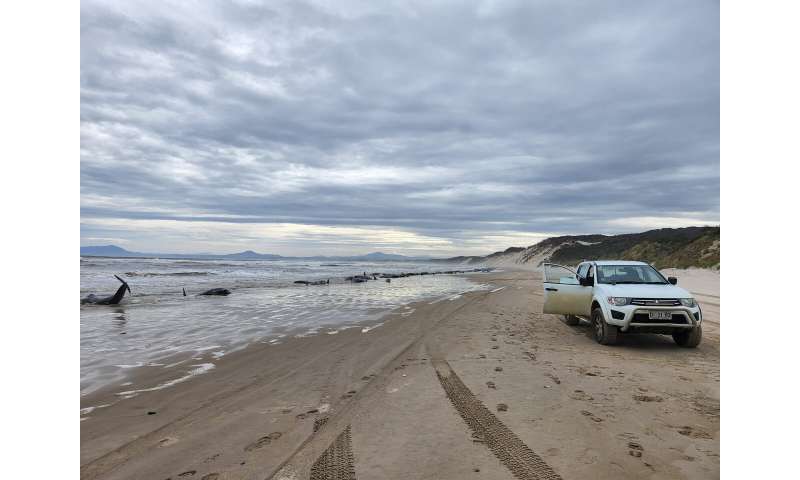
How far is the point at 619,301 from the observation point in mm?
8273

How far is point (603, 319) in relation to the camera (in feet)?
28.2

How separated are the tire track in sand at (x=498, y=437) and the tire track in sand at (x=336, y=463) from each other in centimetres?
122

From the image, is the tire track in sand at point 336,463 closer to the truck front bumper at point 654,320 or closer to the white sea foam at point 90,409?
the white sea foam at point 90,409

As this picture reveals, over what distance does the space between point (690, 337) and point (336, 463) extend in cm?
788

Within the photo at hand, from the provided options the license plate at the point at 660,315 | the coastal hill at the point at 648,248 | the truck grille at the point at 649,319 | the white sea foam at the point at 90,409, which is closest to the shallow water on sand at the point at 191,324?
the white sea foam at the point at 90,409

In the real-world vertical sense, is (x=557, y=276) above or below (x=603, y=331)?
above

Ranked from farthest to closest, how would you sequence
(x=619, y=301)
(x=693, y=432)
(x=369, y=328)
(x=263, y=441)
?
(x=369, y=328)
(x=619, y=301)
(x=693, y=432)
(x=263, y=441)

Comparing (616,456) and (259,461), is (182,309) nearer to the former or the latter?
(259,461)

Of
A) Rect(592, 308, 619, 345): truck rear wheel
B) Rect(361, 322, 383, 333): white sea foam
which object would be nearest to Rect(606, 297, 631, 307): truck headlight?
Rect(592, 308, 619, 345): truck rear wheel

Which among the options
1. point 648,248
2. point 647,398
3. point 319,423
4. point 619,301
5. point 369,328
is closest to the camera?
point 319,423

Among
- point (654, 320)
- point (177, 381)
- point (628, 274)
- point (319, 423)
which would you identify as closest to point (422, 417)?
point (319, 423)

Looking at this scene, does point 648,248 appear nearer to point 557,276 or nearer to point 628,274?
point 557,276

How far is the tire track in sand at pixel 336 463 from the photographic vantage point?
3.19 metres
